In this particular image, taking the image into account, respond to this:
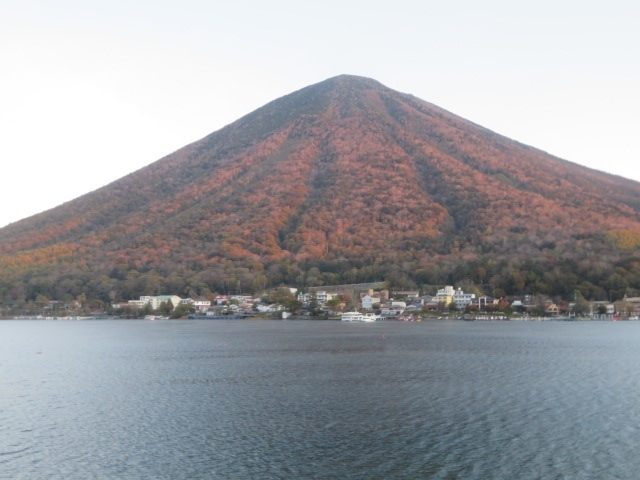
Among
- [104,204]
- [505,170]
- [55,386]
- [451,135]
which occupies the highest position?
[451,135]

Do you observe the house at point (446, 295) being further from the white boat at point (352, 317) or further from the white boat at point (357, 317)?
the white boat at point (352, 317)

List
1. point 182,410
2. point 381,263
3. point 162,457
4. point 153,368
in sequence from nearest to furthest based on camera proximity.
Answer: point 162,457
point 182,410
point 153,368
point 381,263

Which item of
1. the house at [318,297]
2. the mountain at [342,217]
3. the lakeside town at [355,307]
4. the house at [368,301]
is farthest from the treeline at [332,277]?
the house at [368,301]

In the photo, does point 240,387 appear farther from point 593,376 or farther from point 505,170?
point 505,170

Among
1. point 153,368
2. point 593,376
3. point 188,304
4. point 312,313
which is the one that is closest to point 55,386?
point 153,368

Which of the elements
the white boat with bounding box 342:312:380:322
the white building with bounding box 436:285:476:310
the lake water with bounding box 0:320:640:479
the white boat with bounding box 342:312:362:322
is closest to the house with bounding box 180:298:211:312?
the white boat with bounding box 342:312:362:322

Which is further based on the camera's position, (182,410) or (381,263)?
(381,263)

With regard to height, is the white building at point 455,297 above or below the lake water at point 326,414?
above
